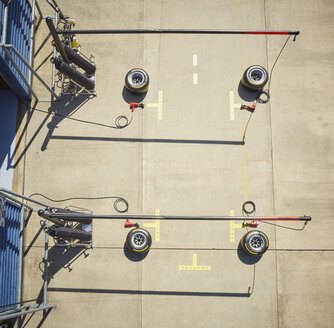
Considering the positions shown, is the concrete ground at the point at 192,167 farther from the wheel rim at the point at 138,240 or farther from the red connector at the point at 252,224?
the wheel rim at the point at 138,240

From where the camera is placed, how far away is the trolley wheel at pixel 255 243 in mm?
10008

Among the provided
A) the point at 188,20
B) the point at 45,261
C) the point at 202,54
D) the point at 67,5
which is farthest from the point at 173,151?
the point at 67,5

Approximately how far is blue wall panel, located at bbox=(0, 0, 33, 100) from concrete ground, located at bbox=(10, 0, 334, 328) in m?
0.74

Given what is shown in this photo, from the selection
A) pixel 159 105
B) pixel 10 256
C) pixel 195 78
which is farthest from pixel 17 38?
pixel 10 256

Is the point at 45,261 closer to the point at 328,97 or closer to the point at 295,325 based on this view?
the point at 295,325

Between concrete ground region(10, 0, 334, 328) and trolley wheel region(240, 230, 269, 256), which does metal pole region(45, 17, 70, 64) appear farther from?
trolley wheel region(240, 230, 269, 256)

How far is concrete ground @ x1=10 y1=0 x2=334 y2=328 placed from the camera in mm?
10258

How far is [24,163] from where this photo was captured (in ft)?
Answer: 36.1

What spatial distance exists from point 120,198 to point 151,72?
17.1 feet

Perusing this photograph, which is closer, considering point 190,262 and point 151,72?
point 190,262

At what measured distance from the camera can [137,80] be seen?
36.0ft

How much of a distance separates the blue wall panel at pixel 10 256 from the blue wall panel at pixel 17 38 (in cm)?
431

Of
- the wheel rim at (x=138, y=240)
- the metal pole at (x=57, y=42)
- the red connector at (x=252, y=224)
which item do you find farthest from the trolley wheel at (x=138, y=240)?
the metal pole at (x=57, y=42)

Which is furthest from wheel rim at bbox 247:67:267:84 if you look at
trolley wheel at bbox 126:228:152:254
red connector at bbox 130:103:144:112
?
trolley wheel at bbox 126:228:152:254
